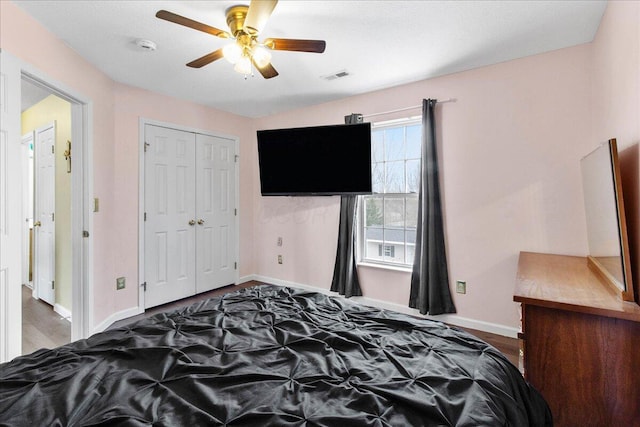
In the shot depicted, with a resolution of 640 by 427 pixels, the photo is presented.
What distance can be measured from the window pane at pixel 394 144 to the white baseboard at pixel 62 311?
379cm

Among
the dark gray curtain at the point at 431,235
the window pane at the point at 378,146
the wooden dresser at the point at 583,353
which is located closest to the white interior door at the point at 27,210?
the window pane at the point at 378,146

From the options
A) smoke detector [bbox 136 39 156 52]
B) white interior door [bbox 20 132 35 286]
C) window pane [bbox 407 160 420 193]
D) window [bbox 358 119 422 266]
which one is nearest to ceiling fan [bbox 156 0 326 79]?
smoke detector [bbox 136 39 156 52]

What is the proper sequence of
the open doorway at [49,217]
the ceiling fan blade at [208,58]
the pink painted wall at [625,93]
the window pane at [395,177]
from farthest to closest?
the window pane at [395,177] → the open doorway at [49,217] → the ceiling fan blade at [208,58] → the pink painted wall at [625,93]

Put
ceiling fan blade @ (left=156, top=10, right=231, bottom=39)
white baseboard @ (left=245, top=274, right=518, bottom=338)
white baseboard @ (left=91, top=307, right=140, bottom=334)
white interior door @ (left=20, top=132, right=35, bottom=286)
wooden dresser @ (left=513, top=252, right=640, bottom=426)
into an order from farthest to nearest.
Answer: white interior door @ (left=20, top=132, right=35, bottom=286) → white baseboard @ (left=91, top=307, right=140, bottom=334) → white baseboard @ (left=245, top=274, right=518, bottom=338) → ceiling fan blade @ (left=156, top=10, right=231, bottom=39) → wooden dresser @ (left=513, top=252, right=640, bottom=426)

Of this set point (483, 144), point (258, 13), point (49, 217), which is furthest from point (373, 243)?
point (49, 217)

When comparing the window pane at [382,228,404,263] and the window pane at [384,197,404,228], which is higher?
the window pane at [384,197,404,228]

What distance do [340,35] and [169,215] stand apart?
274cm

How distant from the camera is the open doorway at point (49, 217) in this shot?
10.6 feet

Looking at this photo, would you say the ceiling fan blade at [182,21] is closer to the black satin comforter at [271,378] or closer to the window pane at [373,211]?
the black satin comforter at [271,378]

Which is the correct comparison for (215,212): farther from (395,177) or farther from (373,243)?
(395,177)

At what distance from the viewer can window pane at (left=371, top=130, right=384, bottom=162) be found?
3648 mm

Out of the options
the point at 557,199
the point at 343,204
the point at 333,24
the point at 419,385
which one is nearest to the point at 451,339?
the point at 419,385

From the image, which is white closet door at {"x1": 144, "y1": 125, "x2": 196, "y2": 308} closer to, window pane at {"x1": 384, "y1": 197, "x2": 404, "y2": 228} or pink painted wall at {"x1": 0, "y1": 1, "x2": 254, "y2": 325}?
pink painted wall at {"x1": 0, "y1": 1, "x2": 254, "y2": 325}

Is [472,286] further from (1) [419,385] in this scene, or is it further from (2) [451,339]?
(1) [419,385]
